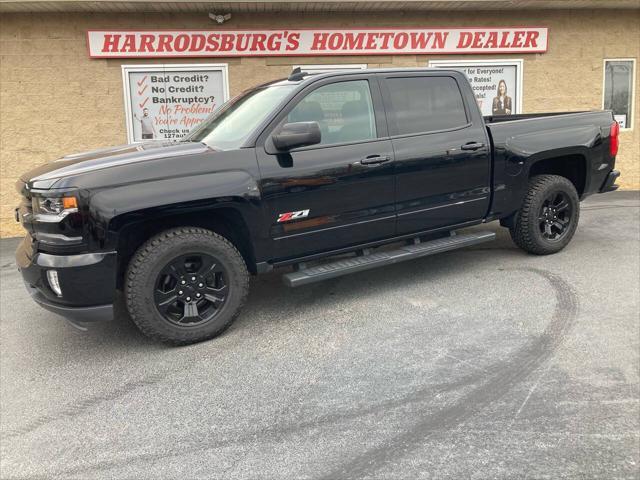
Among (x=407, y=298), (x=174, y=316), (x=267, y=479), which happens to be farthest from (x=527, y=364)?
(x=174, y=316)

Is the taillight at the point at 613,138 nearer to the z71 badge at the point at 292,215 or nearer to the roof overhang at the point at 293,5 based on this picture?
the roof overhang at the point at 293,5

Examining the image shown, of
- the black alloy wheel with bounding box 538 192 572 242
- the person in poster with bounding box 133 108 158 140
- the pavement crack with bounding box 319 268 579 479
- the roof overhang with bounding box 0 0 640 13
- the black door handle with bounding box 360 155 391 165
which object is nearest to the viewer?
the pavement crack with bounding box 319 268 579 479

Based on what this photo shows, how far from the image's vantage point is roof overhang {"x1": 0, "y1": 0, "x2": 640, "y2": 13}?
784 centimetres

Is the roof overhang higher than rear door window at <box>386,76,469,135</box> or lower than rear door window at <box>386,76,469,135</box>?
higher

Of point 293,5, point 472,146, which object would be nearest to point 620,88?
point 293,5

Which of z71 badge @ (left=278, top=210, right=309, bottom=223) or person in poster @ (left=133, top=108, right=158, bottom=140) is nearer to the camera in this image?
z71 badge @ (left=278, top=210, right=309, bottom=223)

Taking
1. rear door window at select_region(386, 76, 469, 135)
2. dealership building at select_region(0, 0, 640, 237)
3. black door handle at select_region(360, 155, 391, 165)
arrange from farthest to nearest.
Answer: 1. dealership building at select_region(0, 0, 640, 237)
2. rear door window at select_region(386, 76, 469, 135)
3. black door handle at select_region(360, 155, 391, 165)

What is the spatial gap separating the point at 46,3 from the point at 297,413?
24.1 ft

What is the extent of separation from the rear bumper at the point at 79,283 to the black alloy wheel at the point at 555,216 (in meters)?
4.35

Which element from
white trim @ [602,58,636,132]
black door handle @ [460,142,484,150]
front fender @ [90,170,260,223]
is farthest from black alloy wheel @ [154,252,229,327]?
white trim @ [602,58,636,132]

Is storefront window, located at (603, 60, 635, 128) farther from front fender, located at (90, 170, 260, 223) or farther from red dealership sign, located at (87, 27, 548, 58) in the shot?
front fender, located at (90, 170, 260, 223)

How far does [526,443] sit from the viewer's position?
2725mm

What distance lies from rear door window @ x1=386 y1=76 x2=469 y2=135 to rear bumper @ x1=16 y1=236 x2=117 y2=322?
2641mm

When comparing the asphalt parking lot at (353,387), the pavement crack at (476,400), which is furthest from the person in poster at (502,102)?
the pavement crack at (476,400)
